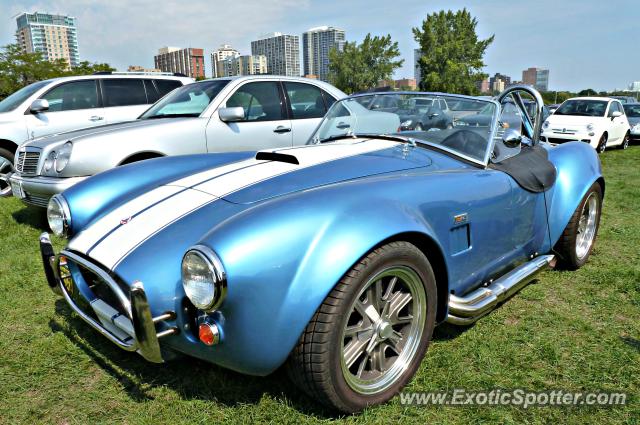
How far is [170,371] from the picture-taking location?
2.51m

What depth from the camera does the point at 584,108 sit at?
13344 millimetres

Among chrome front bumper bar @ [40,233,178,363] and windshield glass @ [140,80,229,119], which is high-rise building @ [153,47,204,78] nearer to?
windshield glass @ [140,80,229,119]

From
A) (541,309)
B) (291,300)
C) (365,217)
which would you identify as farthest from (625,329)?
(291,300)

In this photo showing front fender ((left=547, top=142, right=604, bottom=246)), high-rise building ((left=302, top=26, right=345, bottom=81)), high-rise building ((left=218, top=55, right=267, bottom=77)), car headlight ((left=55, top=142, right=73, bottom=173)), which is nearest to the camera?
front fender ((left=547, top=142, right=604, bottom=246))

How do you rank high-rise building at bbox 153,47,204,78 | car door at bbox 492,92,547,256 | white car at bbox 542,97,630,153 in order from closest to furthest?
car door at bbox 492,92,547,256, white car at bbox 542,97,630,153, high-rise building at bbox 153,47,204,78

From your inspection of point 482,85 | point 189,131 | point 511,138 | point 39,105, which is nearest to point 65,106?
point 39,105

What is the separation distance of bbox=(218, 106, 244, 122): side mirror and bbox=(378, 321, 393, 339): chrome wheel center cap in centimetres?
372

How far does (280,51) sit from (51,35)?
3071 centimetres

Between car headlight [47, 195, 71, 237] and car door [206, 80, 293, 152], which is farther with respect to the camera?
car door [206, 80, 293, 152]

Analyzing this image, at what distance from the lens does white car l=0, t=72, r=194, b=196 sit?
6.80 m

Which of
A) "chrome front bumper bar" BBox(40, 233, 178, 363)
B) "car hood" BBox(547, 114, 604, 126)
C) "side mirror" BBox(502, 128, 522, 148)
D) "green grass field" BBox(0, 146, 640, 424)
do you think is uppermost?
"side mirror" BBox(502, 128, 522, 148)

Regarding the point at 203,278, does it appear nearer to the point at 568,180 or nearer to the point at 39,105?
the point at 568,180

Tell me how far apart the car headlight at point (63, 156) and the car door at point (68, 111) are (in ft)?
7.37

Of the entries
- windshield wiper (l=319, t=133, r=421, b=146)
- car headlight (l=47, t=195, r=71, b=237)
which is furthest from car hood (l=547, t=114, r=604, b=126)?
car headlight (l=47, t=195, r=71, b=237)
